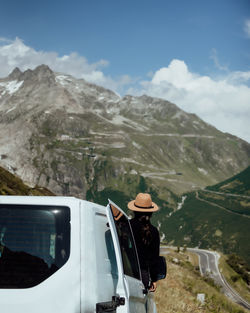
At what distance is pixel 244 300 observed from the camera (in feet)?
237

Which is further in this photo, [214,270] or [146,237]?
[214,270]

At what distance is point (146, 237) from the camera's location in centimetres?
636

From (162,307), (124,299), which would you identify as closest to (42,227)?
(124,299)

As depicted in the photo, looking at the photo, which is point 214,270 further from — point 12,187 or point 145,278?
point 145,278

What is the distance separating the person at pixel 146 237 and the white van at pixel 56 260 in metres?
Result: 2.43

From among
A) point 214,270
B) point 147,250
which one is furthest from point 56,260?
point 214,270

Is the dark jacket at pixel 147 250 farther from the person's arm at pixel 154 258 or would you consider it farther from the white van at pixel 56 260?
the white van at pixel 56 260

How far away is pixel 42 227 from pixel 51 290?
2.32 ft

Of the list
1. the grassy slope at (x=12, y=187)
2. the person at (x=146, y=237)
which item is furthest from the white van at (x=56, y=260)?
the grassy slope at (x=12, y=187)

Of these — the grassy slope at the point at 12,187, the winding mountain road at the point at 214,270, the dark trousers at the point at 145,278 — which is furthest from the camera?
the winding mountain road at the point at 214,270

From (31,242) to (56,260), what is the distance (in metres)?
0.37

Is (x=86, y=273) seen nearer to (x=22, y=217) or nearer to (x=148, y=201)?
(x=22, y=217)

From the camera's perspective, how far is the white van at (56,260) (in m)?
3.09

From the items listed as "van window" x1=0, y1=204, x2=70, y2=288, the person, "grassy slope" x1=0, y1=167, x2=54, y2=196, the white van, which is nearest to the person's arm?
the person
